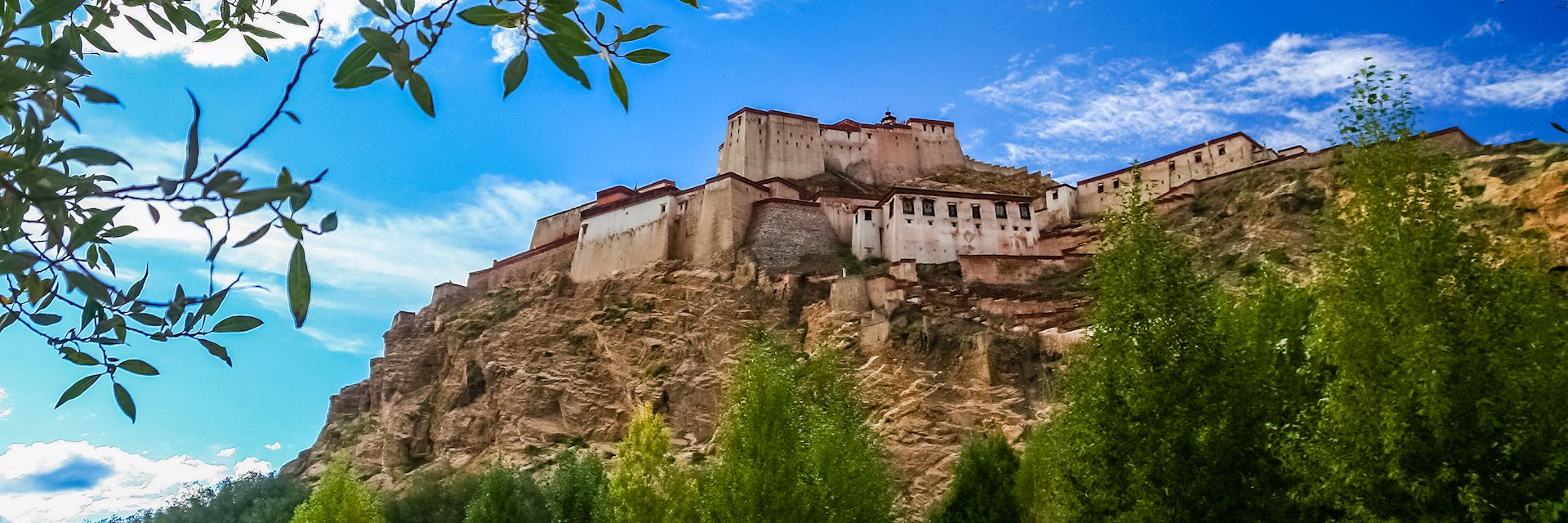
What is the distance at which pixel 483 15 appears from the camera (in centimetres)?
225

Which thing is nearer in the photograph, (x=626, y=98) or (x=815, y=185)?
(x=626, y=98)

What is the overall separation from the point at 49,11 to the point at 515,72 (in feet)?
3.04

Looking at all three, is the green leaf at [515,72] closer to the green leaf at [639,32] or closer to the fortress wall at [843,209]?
the green leaf at [639,32]

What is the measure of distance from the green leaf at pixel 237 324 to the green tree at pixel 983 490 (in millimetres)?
19350

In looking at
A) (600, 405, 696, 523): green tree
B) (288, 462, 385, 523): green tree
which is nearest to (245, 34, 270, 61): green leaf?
(600, 405, 696, 523): green tree

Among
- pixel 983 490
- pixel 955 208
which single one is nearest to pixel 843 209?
pixel 955 208

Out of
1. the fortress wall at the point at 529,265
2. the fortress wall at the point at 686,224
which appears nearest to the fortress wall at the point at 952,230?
the fortress wall at the point at 686,224

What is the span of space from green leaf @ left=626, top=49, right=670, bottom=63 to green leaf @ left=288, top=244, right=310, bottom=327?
86cm

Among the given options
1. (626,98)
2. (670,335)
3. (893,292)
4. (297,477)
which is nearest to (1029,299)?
(893,292)

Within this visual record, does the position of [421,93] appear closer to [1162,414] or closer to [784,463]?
[1162,414]

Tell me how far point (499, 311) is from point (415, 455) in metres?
8.12

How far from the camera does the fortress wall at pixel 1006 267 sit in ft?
133

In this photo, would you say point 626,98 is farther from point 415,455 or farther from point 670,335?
point 415,455

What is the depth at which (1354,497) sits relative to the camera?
8.52 m
